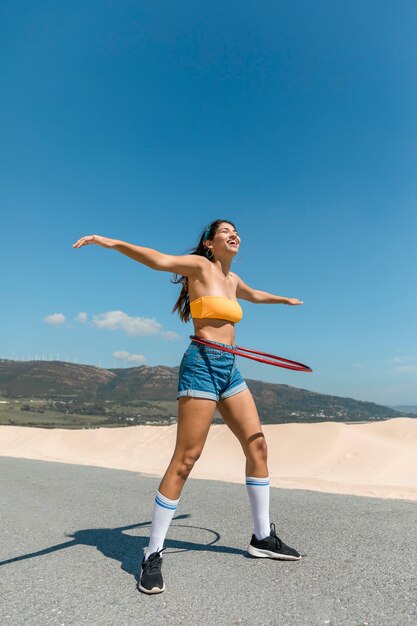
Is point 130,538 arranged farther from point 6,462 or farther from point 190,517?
point 6,462

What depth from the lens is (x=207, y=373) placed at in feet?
12.9

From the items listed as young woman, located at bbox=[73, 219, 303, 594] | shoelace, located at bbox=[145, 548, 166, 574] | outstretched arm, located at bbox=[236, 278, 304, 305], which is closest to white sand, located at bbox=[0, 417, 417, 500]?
outstretched arm, located at bbox=[236, 278, 304, 305]

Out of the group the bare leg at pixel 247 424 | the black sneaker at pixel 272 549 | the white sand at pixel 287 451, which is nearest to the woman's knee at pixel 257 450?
the bare leg at pixel 247 424

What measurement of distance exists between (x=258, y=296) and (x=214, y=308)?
1.08 meters

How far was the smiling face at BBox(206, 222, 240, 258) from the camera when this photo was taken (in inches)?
174

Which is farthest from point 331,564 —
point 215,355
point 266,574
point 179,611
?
point 215,355

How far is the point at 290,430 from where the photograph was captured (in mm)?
18219

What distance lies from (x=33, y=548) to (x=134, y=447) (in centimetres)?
1607

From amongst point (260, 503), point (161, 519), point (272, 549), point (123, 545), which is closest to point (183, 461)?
point (161, 519)

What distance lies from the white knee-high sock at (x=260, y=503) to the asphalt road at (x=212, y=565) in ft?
0.75

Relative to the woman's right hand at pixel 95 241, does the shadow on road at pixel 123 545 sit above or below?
below

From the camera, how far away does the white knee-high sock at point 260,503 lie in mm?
4199

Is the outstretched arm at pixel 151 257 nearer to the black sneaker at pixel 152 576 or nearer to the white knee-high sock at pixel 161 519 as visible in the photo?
the white knee-high sock at pixel 161 519

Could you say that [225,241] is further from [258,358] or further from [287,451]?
[287,451]
